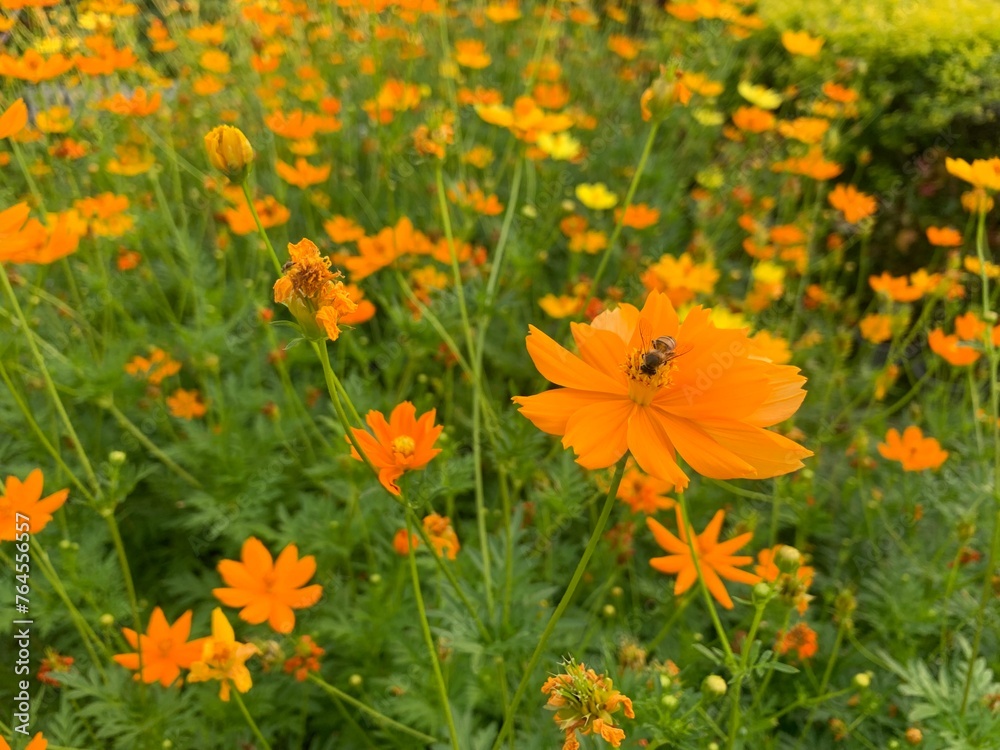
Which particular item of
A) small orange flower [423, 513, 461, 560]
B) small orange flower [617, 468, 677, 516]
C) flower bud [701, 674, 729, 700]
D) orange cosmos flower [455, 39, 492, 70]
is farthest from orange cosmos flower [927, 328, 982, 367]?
orange cosmos flower [455, 39, 492, 70]

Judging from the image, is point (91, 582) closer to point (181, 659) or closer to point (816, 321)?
point (181, 659)

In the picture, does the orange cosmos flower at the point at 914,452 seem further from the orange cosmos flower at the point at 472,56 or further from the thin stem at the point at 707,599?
the orange cosmos flower at the point at 472,56

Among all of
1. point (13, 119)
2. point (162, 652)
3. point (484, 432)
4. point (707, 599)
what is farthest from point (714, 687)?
point (13, 119)

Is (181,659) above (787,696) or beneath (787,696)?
above

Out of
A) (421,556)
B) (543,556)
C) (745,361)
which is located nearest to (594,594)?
(543,556)

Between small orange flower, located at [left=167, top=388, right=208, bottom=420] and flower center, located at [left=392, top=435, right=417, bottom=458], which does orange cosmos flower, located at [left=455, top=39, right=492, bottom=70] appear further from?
flower center, located at [left=392, top=435, right=417, bottom=458]

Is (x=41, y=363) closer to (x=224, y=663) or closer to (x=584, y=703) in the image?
(x=224, y=663)
